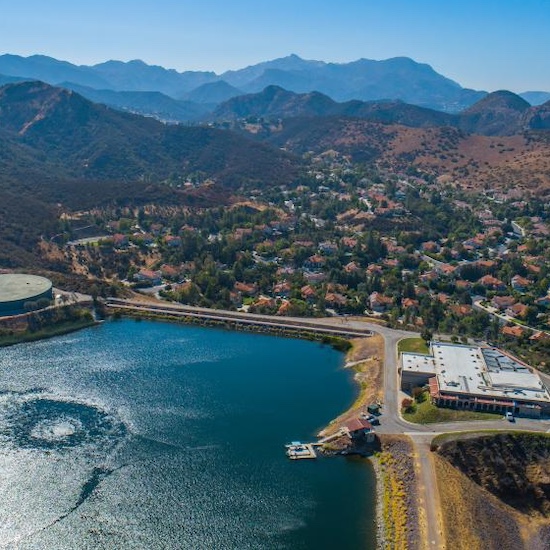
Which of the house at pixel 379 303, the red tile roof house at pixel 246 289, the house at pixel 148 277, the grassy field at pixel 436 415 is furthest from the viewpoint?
the house at pixel 148 277

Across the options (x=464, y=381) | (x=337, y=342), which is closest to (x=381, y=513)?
(x=464, y=381)

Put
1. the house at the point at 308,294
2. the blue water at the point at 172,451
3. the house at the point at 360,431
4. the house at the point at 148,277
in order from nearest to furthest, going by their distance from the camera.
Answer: the blue water at the point at 172,451 < the house at the point at 360,431 < the house at the point at 308,294 < the house at the point at 148,277

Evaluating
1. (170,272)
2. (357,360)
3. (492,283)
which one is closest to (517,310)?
(492,283)

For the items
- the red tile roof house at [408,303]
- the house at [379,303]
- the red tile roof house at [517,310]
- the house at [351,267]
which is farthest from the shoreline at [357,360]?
the house at [351,267]

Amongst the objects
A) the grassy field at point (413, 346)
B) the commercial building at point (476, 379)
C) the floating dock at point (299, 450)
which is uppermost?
the commercial building at point (476, 379)

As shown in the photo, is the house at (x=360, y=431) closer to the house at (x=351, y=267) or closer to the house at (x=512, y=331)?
the house at (x=512, y=331)

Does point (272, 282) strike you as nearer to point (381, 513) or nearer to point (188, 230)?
point (188, 230)

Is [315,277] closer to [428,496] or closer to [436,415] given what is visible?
[436,415]
